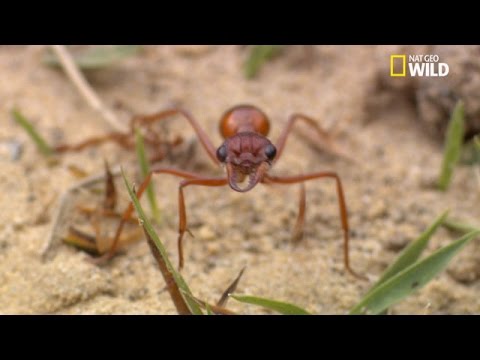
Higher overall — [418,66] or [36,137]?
[418,66]

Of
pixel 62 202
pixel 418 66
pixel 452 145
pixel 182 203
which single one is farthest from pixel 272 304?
pixel 418 66

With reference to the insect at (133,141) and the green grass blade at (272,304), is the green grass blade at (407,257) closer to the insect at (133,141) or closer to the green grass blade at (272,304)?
the green grass blade at (272,304)

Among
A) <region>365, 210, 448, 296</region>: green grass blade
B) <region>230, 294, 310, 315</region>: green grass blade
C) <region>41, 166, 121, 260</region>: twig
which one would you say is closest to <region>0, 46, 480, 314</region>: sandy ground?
<region>41, 166, 121, 260</region>: twig

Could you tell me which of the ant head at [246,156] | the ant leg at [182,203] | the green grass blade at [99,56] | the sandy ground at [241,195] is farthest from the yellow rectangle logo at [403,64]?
the green grass blade at [99,56]

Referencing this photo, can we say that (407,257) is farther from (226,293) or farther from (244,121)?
(244,121)

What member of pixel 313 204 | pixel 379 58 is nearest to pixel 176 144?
pixel 313 204

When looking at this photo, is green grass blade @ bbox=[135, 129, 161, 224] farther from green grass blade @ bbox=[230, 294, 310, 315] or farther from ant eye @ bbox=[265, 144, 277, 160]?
green grass blade @ bbox=[230, 294, 310, 315]
